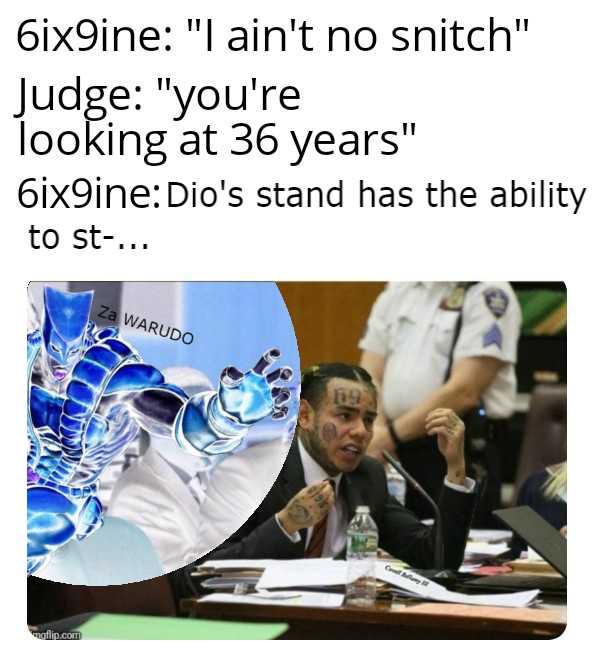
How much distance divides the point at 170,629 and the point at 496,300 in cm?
131

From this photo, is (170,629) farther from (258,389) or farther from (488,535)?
(488,535)

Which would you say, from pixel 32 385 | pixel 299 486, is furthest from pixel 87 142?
pixel 299 486

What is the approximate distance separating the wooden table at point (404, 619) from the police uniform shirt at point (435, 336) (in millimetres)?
580

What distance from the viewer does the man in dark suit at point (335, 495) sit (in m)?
3.43

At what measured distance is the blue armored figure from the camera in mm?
3441

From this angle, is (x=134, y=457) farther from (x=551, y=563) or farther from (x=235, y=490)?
(x=551, y=563)

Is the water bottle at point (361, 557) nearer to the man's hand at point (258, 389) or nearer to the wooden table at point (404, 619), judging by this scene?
the wooden table at point (404, 619)

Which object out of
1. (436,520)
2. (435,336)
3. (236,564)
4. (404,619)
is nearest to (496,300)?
(435,336)

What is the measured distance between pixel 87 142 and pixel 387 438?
1215mm

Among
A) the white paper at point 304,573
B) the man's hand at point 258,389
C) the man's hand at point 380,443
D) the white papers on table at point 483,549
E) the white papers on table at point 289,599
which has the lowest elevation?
the white papers on table at point 289,599

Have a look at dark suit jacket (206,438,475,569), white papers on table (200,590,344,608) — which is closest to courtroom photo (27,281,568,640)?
dark suit jacket (206,438,475,569)

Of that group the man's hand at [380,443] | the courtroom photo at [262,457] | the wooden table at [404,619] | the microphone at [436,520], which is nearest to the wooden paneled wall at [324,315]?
the courtroom photo at [262,457]

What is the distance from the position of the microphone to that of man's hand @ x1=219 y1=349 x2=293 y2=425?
34 centimetres

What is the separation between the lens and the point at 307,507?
344 centimetres
